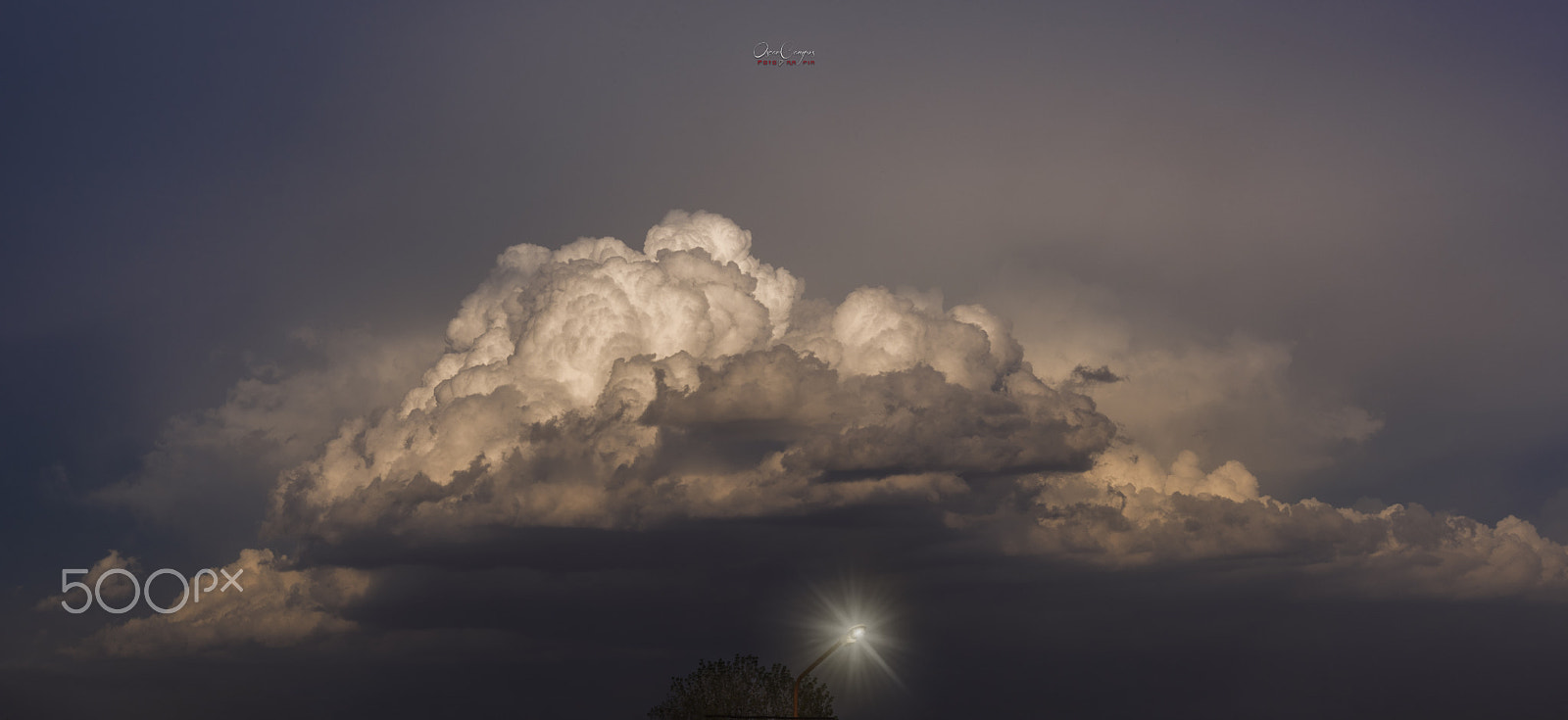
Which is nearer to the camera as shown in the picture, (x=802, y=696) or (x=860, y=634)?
(x=860, y=634)

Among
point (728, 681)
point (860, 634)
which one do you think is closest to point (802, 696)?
point (728, 681)

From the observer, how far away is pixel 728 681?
10575 centimetres

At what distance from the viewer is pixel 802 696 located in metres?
106

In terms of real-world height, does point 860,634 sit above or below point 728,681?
below

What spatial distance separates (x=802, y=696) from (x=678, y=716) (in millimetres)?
10375

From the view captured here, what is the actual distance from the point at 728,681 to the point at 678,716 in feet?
17.4

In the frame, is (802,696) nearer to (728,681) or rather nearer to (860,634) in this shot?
(728,681)

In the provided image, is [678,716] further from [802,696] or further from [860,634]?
[860,634]

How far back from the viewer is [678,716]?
351 feet

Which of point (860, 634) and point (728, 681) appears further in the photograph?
point (728, 681)

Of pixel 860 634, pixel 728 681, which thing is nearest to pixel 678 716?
pixel 728 681

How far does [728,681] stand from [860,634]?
184 feet

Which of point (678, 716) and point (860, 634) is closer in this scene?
point (860, 634)

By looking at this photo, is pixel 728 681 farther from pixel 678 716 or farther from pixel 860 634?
pixel 860 634
